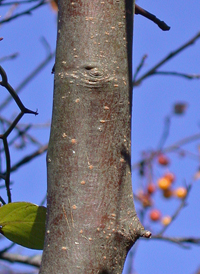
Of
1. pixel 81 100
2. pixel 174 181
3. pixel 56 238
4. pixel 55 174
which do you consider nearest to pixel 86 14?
pixel 81 100

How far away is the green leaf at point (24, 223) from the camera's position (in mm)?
850

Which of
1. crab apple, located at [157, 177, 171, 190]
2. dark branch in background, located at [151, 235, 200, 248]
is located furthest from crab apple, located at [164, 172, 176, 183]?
dark branch in background, located at [151, 235, 200, 248]

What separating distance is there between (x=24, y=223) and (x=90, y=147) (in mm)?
262

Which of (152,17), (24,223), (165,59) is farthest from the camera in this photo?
(165,59)

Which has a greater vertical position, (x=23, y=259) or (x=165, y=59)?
(x=165, y=59)

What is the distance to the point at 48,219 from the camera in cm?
72

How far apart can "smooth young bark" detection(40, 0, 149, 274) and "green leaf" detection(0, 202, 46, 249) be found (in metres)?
0.14

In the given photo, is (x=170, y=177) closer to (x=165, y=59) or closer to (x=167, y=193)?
(x=167, y=193)

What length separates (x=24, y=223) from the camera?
868 millimetres

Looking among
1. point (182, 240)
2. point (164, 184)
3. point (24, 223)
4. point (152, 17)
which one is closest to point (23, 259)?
point (182, 240)

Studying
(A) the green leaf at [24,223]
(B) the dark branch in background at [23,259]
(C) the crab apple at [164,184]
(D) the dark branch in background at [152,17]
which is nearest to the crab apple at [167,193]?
(C) the crab apple at [164,184]

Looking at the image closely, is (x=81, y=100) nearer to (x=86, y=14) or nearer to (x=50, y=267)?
(x=86, y=14)

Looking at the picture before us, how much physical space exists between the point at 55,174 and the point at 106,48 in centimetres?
26

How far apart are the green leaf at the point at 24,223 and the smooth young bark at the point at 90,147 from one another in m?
0.14
